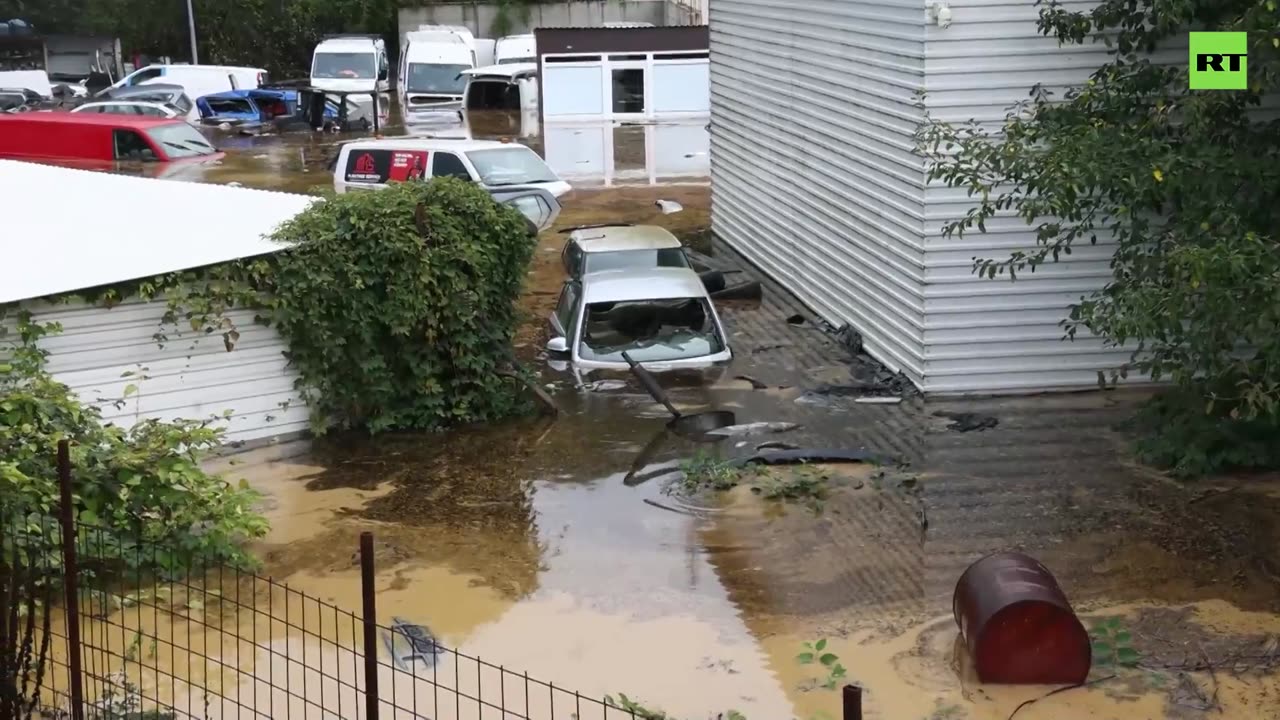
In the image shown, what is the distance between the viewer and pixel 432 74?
150 ft

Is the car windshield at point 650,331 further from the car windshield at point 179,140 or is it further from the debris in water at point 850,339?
the car windshield at point 179,140

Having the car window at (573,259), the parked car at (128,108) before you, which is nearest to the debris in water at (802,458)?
the car window at (573,259)

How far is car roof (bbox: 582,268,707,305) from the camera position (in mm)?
13914

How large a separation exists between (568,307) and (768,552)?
5522 millimetres

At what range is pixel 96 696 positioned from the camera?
736cm

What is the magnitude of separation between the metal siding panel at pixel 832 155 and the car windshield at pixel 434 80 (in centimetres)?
2536

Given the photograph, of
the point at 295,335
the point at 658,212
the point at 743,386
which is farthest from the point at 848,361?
the point at 658,212

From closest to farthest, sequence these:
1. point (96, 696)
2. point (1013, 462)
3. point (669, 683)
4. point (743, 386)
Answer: point (96, 696) → point (669, 683) → point (1013, 462) → point (743, 386)

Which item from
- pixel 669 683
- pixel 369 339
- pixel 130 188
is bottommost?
pixel 669 683

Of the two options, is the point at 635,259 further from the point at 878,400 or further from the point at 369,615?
the point at 369,615

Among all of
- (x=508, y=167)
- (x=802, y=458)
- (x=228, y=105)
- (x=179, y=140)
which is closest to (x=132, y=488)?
(x=802, y=458)

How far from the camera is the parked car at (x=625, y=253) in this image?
15742 millimetres

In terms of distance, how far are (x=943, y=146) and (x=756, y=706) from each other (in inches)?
270

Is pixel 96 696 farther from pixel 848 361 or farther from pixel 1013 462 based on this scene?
pixel 848 361
